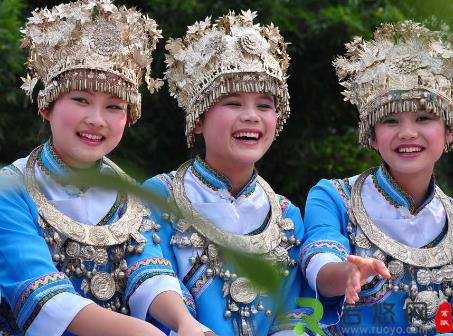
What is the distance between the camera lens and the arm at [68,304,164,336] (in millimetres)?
2139

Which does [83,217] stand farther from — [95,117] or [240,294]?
[240,294]

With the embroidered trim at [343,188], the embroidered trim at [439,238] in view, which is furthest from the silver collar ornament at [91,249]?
the embroidered trim at [439,238]

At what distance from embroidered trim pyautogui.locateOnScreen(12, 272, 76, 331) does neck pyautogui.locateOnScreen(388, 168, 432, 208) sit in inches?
53.6

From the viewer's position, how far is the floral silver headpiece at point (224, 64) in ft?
9.09

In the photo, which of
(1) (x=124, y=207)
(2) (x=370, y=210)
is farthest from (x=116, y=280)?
(2) (x=370, y=210)

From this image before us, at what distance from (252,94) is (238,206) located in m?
0.41

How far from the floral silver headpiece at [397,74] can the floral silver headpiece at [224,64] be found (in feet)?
1.02

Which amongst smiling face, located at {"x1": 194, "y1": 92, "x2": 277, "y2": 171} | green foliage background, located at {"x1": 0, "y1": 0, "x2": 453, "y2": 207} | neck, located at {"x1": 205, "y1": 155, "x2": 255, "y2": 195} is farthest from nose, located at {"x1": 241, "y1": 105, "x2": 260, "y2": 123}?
green foliage background, located at {"x1": 0, "y1": 0, "x2": 453, "y2": 207}

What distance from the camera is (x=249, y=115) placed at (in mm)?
2719

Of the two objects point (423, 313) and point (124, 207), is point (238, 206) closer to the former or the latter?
point (124, 207)

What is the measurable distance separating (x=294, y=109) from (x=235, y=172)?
247 cm

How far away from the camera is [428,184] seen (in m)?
3.00

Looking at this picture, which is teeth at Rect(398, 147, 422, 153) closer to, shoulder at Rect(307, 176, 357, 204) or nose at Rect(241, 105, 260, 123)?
shoulder at Rect(307, 176, 357, 204)

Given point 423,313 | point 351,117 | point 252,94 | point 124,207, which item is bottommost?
point 423,313
